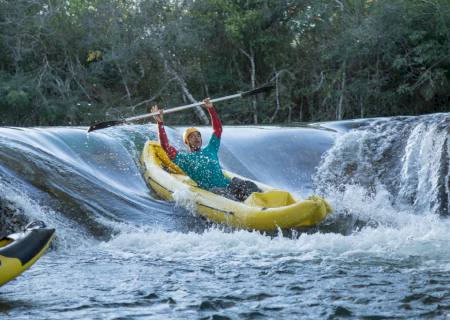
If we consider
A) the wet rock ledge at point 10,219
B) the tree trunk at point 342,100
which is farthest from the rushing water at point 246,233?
the tree trunk at point 342,100

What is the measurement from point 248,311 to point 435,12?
12.4 meters

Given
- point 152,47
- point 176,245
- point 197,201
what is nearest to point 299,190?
point 197,201

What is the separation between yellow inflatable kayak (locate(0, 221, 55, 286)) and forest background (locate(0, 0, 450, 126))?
1213 centimetres

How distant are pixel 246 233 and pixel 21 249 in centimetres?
216

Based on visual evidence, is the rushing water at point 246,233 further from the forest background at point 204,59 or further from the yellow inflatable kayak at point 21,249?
the forest background at point 204,59

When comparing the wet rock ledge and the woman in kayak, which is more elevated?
the woman in kayak

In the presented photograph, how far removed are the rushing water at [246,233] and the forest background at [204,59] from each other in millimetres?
5827

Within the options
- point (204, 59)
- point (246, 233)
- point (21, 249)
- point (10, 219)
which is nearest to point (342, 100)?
point (204, 59)

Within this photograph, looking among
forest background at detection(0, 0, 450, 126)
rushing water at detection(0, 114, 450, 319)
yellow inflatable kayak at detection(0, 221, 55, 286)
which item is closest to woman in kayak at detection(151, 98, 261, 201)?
rushing water at detection(0, 114, 450, 319)

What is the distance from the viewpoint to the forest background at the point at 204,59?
615 inches

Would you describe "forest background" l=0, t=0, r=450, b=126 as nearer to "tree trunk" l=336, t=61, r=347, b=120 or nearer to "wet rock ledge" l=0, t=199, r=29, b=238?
"tree trunk" l=336, t=61, r=347, b=120

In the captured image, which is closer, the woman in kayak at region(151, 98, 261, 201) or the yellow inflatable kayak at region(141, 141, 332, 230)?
the yellow inflatable kayak at region(141, 141, 332, 230)

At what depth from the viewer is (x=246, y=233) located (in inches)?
223

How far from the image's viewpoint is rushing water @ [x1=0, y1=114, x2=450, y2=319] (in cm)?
382
